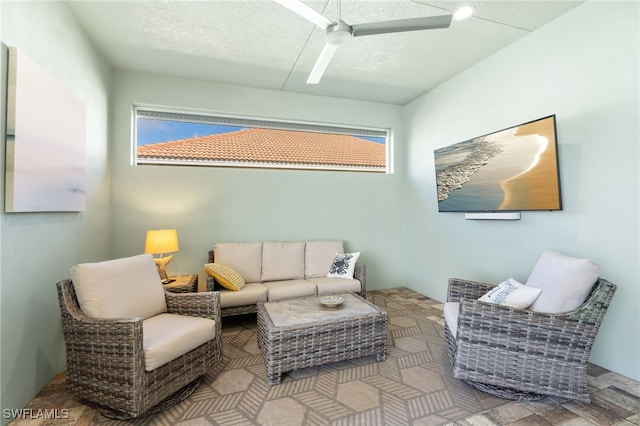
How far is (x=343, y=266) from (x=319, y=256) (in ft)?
1.26

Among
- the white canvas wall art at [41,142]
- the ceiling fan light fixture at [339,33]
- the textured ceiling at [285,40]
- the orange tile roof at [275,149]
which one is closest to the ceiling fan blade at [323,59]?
the ceiling fan light fixture at [339,33]

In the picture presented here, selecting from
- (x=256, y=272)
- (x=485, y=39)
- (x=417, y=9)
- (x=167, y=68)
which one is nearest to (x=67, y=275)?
(x=256, y=272)

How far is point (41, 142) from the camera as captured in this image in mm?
1942

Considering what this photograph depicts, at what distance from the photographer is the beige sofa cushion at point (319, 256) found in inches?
151

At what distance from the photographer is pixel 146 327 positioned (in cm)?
201

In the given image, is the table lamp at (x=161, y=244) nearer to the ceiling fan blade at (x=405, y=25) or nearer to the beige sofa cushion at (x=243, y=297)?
Result: the beige sofa cushion at (x=243, y=297)

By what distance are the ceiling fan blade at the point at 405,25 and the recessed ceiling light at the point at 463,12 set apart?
850 millimetres

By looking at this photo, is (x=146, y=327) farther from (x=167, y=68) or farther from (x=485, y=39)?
(x=485, y=39)

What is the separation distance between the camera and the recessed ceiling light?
238cm

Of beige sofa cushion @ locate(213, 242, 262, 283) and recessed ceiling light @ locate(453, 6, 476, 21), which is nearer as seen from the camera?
recessed ceiling light @ locate(453, 6, 476, 21)

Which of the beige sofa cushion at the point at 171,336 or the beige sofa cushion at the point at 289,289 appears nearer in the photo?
the beige sofa cushion at the point at 171,336

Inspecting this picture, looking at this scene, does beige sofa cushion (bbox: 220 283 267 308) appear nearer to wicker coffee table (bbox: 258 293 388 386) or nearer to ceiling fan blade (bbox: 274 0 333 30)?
wicker coffee table (bbox: 258 293 388 386)

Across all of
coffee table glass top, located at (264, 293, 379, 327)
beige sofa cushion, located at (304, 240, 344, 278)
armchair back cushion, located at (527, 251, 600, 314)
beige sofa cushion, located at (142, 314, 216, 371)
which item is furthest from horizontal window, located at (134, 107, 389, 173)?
armchair back cushion, located at (527, 251, 600, 314)

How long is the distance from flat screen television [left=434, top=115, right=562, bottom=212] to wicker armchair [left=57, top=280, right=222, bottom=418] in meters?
3.20
